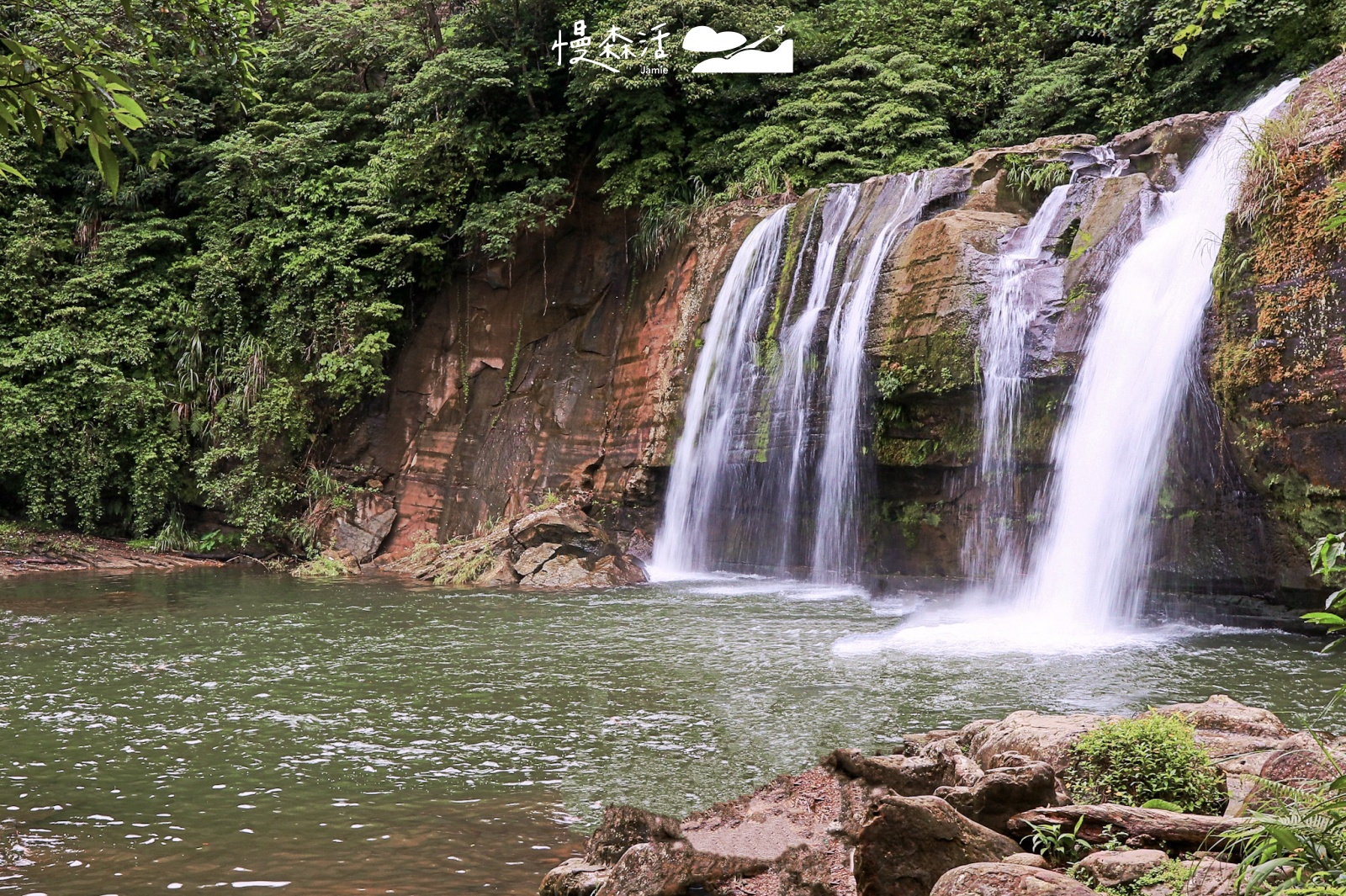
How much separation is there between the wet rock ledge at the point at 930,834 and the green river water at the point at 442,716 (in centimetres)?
64

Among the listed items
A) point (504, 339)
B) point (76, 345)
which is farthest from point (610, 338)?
point (76, 345)

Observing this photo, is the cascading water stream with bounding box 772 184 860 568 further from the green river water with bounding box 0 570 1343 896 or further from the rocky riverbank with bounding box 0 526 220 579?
the rocky riverbank with bounding box 0 526 220 579

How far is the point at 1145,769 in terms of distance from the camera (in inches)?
172

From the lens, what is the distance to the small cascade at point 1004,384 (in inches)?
476

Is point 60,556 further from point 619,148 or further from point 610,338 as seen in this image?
point 619,148

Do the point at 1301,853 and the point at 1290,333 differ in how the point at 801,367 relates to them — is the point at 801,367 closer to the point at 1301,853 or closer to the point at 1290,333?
the point at 1290,333

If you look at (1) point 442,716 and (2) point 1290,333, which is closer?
(1) point 442,716

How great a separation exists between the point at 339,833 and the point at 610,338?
14837 millimetres

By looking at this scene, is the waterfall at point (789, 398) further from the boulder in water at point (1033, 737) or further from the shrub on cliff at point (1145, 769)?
the shrub on cliff at point (1145, 769)

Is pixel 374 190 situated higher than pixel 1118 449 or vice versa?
pixel 374 190

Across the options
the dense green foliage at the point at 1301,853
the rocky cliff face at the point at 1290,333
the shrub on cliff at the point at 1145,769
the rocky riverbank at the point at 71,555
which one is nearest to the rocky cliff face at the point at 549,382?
the rocky riverbank at the point at 71,555

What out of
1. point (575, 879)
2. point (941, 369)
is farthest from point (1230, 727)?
point (941, 369)

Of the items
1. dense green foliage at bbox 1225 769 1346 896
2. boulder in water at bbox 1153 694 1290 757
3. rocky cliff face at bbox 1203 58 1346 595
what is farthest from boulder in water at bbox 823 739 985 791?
rocky cliff face at bbox 1203 58 1346 595

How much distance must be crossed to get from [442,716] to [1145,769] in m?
4.66
